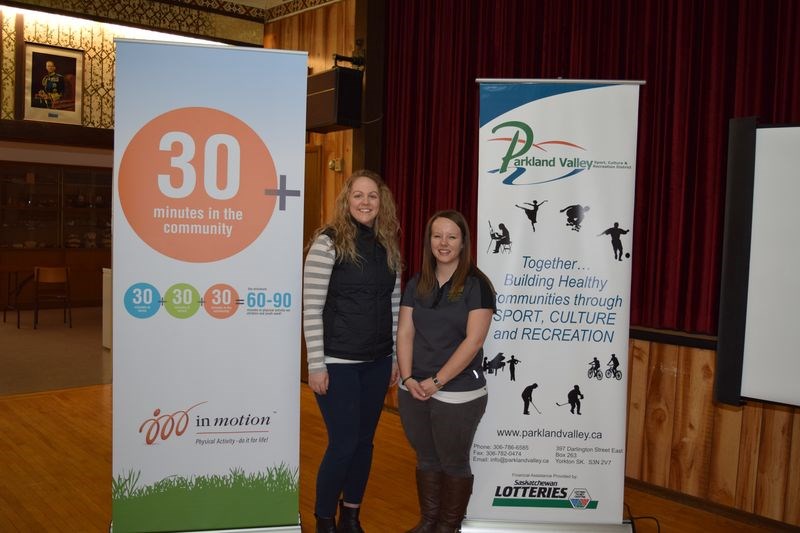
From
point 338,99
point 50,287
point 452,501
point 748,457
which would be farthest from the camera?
point 50,287

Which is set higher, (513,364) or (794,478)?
(513,364)

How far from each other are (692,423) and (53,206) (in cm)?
984

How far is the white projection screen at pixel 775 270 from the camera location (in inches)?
100

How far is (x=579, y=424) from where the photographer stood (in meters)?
2.96

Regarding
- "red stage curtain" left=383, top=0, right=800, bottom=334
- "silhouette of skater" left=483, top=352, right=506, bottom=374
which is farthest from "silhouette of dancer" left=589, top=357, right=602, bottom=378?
"red stage curtain" left=383, top=0, right=800, bottom=334

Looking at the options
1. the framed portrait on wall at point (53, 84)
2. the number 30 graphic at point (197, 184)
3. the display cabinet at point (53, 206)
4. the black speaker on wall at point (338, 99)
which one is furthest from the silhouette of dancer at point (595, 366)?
the display cabinet at point (53, 206)

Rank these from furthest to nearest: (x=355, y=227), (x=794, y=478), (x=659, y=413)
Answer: (x=659, y=413) < (x=794, y=478) < (x=355, y=227)

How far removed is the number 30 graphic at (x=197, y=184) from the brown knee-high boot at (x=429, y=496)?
1.17m

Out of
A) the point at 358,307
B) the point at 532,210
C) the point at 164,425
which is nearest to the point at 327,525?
the point at 164,425

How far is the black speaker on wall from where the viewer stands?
498 centimetres

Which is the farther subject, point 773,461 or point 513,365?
point 773,461

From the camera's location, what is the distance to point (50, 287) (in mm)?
10125

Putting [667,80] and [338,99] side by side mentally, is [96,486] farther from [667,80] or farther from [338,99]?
[667,80]

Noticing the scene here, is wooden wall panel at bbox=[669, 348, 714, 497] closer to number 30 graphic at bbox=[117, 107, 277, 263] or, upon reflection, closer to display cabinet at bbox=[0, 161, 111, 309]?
number 30 graphic at bbox=[117, 107, 277, 263]
